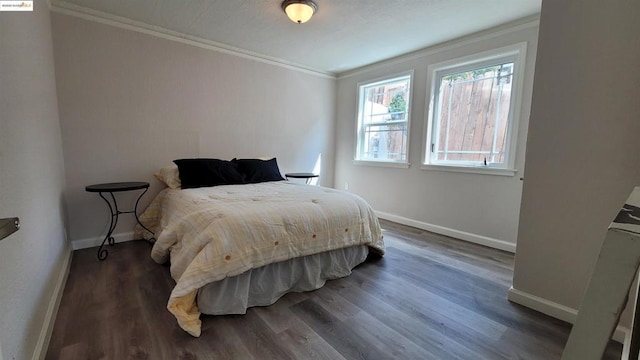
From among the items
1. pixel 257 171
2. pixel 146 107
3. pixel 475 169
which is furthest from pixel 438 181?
pixel 146 107

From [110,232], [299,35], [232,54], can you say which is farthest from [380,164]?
[110,232]

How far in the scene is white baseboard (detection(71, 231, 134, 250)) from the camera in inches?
106

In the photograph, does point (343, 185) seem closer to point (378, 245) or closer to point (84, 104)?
point (378, 245)

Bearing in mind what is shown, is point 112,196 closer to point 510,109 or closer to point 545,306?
point 545,306

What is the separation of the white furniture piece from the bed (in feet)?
5.13

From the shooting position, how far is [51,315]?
1.57 m

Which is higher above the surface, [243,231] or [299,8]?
[299,8]

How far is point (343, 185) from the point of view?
4.81m

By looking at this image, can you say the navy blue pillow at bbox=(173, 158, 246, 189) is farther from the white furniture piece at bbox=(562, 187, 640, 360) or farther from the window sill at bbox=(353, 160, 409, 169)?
the white furniture piece at bbox=(562, 187, 640, 360)

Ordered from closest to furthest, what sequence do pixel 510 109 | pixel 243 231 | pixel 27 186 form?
pixel 27 186
pixel 243 231
pixel 510 109

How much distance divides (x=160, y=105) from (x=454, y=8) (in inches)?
126

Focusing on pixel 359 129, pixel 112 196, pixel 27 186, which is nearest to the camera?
pixel 27 186

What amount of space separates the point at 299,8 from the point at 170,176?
6.95 feet

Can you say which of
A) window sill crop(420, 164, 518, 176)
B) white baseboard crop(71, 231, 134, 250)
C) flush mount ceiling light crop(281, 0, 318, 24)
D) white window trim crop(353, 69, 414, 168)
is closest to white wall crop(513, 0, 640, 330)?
window sill crop(420, 164, 518, 176)
